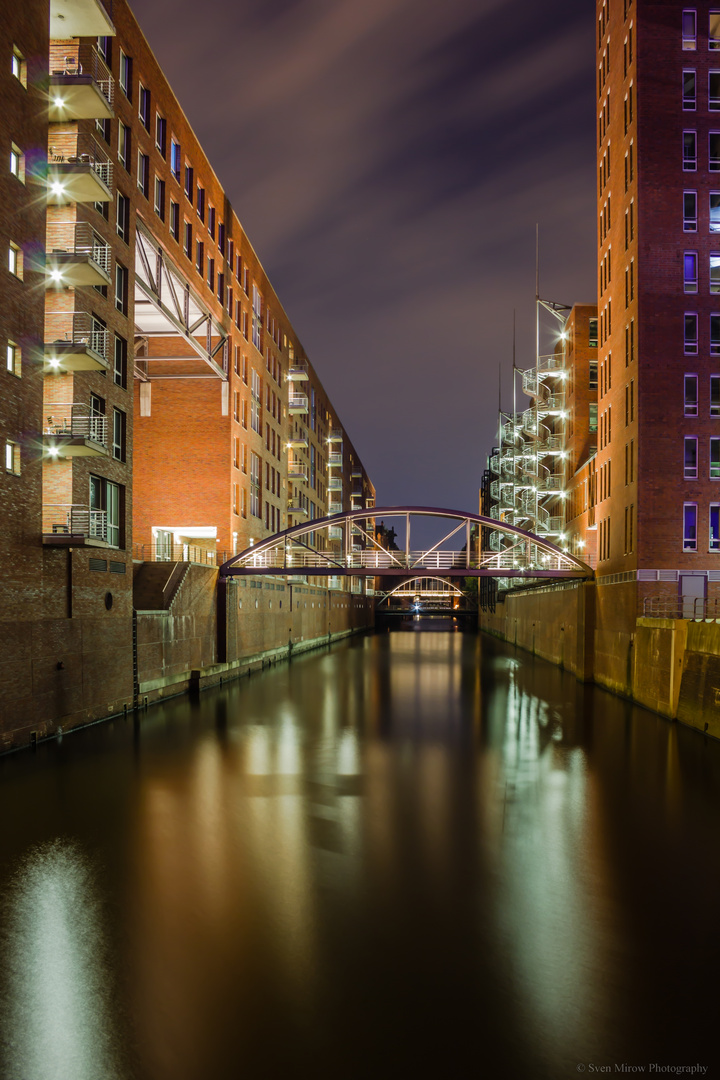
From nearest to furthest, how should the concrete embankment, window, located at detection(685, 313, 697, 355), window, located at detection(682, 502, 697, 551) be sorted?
the concrete embankment, window, located at detection(682, 502, 697, 551), window, located at detection(685, 313, 697, 355)

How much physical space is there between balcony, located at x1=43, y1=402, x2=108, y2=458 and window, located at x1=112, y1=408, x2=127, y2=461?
2.12 metres

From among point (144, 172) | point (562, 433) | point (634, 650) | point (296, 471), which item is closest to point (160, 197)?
point (144, 172)

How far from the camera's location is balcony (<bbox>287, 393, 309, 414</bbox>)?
55188 mm

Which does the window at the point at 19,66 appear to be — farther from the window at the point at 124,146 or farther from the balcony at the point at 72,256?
the window at the point at 124,146

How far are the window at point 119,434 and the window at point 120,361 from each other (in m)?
0.88

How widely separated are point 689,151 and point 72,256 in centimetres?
2324

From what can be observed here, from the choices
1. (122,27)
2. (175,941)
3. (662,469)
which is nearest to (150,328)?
(122,27)

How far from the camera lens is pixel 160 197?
96.2 feet

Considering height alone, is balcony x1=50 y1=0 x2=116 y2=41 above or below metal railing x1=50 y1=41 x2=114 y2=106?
above

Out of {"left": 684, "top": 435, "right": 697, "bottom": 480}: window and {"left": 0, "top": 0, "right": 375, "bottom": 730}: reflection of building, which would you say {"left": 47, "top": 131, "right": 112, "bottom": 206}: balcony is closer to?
{"left": 0, "top": 0, "right": 375, "bottom": 730}: reflection of building

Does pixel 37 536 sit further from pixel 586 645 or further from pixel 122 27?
pixel 586 645

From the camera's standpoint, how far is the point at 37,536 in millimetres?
18344

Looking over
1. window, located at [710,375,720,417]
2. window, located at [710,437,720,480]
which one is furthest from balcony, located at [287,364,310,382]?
window, located at [710,437,720,480]

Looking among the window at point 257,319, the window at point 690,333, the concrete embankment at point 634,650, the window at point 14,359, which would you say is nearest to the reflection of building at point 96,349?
the window at point 14,359
